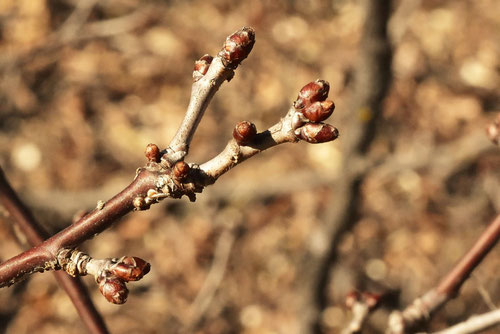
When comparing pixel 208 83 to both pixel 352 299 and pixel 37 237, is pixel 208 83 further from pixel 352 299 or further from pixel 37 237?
pixel 352 299

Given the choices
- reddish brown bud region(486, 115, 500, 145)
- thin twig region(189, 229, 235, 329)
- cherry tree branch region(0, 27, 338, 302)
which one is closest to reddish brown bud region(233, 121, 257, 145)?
cherry tree branch region(0, 27, 338, 302)

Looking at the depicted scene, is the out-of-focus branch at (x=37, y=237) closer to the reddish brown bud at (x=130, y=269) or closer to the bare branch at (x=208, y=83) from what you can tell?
the reddish brown bud at (x=130, y=269)

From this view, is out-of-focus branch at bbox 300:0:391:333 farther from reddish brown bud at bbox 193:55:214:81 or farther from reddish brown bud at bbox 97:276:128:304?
reddish brown bud at bbox 97:276:128:304

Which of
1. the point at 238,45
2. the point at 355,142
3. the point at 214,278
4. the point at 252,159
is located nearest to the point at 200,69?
the point at 238,45

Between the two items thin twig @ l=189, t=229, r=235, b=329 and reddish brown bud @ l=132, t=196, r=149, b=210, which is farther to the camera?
thin twig @ l=189, t=229, r=235, b=329

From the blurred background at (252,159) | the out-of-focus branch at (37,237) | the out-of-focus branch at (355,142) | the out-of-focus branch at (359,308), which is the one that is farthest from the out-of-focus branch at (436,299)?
the blurred background at (252,159)

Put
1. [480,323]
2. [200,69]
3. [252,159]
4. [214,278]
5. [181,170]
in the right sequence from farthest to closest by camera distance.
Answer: [252,159]
[214,278]
[480,323]
[200,69]
[181,170]
